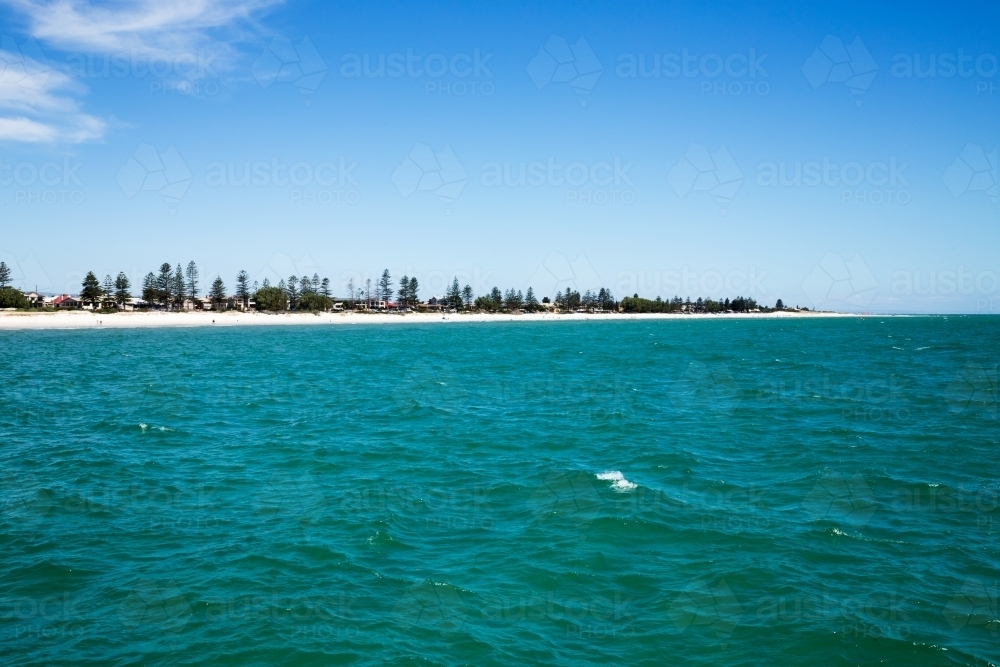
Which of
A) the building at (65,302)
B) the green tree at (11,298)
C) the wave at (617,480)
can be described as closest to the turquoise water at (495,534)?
the wave at (617,480)

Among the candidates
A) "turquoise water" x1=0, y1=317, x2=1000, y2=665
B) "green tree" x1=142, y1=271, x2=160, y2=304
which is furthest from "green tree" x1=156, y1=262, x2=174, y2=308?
"turquoise water" x1=0, y1=317, x2=1000, y2=665

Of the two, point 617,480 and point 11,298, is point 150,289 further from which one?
point 617,480

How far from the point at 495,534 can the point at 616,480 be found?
21.7 feet

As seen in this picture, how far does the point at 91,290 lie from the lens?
533ft

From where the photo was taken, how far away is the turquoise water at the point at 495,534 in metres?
11.1

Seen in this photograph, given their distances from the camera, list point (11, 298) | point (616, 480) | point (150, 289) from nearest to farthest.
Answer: point (616, 480), point (11, 298), point (150, 289)

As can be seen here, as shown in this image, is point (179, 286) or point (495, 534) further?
point (179, 286)

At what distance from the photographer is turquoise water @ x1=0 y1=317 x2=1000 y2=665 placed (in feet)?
36.6

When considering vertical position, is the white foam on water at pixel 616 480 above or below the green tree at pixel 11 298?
below

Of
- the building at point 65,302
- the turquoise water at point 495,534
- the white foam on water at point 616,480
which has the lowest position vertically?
the turquoise water at point 495,534

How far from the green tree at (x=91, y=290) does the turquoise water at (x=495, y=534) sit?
14592 centimetres

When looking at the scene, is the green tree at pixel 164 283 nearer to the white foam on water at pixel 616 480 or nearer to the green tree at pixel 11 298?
the green tree at pixel 11 298

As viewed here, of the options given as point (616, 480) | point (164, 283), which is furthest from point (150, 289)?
point (616, 480)

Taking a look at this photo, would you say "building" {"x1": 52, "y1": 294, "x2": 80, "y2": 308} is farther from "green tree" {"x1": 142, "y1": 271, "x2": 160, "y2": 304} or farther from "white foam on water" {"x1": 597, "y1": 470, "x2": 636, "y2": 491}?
"white foam on water" {"x1": 597, "y1": 470, "x2": 636, "y2": 491}
